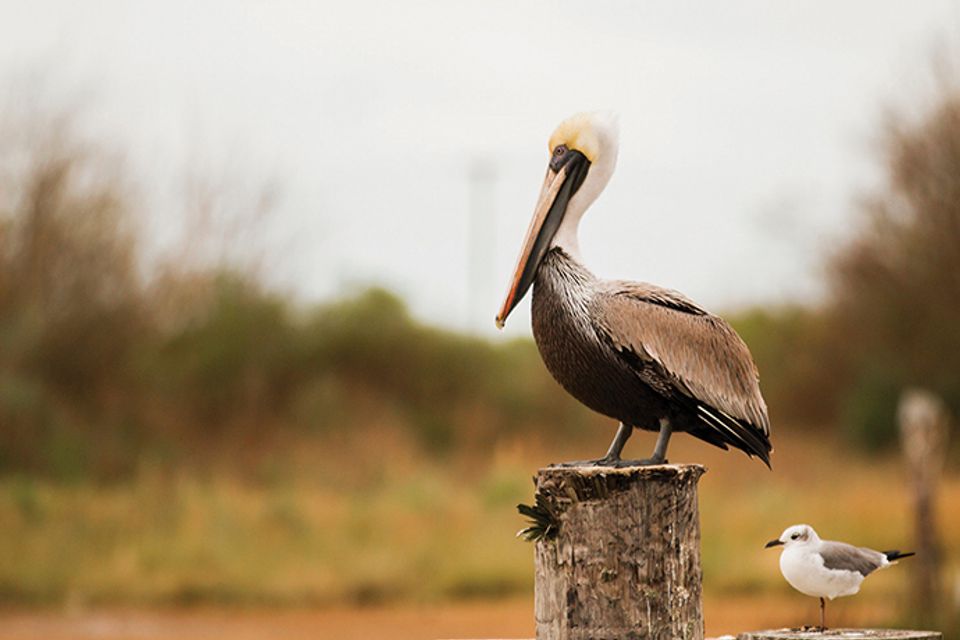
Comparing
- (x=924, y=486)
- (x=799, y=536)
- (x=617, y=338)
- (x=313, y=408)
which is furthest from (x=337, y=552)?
(x=617, y=338)

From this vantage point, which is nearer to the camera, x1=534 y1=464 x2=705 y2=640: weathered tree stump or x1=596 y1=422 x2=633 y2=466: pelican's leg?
x1=534 y1=464 x2=705 y2=640: weathered tree stump

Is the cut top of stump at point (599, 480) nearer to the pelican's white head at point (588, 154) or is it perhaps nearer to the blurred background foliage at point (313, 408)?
the pelican's white head at point (588, 154)

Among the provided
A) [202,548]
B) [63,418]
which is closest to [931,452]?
[202,548]

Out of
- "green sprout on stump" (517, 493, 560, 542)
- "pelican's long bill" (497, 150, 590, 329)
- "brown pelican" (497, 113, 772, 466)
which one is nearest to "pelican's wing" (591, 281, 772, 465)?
"brown pelican" (497, 113, 772, 466)

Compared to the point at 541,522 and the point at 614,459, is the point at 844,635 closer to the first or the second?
the point at 614,459

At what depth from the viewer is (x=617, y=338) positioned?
4.39m

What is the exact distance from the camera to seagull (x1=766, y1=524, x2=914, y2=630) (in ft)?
15.0

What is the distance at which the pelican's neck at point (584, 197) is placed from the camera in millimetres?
4688

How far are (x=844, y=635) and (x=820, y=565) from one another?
286 millimetres

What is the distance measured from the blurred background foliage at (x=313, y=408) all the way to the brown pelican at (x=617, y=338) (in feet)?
31.3

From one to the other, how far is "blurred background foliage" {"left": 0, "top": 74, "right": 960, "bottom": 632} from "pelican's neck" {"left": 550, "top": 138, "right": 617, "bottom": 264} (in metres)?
9.56

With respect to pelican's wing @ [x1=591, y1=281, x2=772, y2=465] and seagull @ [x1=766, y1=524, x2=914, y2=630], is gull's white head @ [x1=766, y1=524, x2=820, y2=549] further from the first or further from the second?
pelican's wing @ [x1=591, y1=281, x2=772, y2=465]

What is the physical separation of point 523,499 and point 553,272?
11.3 metres

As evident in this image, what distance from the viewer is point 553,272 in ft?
14.9
